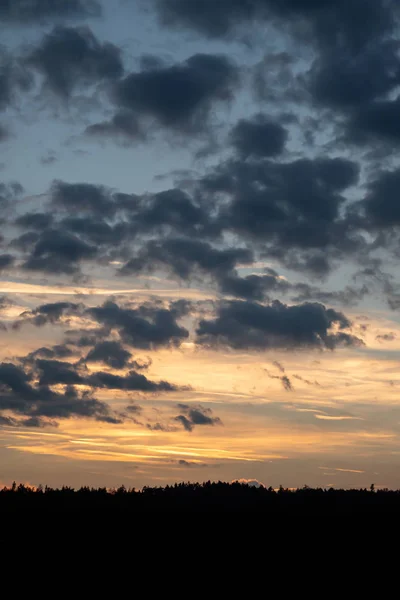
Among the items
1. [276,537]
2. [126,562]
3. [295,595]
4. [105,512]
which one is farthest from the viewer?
[105,512]

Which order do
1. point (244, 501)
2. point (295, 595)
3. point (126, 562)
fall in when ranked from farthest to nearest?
1. point (244, 501)
2. point (126, 562)
3. point (295, 595)

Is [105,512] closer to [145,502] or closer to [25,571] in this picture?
[145,502]

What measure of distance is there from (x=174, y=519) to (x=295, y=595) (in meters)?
21.4

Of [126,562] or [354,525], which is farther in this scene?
[354,525]

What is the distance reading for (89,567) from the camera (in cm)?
7912

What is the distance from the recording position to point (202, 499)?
103 meters

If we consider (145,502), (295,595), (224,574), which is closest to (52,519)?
(145,502)

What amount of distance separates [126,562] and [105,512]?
14.5m

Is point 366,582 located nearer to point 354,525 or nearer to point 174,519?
point 354,525

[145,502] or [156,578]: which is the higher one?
[145,502]

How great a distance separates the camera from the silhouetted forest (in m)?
97.4

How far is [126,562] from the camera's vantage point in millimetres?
80938

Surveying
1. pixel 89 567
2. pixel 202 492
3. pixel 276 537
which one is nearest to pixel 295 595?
pixel 276 537

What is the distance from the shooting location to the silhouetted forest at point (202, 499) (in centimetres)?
9738
